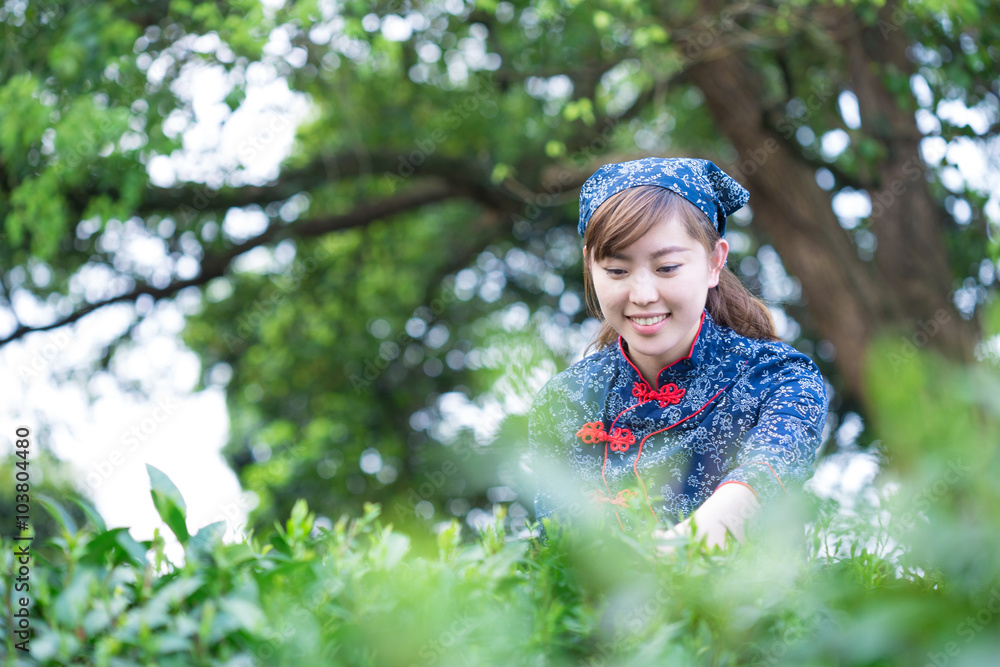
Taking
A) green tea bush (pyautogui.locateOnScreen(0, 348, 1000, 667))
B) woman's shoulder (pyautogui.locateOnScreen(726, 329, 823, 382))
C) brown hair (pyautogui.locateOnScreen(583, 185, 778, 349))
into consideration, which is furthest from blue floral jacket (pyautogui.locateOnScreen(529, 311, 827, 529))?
green tea bush (pyautogui.locateOnScreen(0, 348, 1000, 667))

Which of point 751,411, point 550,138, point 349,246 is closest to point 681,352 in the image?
point 751,411

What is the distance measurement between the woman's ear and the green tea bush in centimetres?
107

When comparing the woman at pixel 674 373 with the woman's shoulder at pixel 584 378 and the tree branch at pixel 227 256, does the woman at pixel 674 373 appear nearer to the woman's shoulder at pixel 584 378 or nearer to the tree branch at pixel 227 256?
the woman's shoulder at pixel 584 378

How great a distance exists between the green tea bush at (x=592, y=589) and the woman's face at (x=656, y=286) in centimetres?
87

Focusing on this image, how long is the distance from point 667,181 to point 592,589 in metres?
1.23

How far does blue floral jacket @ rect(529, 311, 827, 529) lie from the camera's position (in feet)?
6.40

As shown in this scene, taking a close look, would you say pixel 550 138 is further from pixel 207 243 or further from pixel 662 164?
pixel 662 164


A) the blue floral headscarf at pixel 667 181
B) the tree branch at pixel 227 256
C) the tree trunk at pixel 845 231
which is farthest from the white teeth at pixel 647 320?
the tree branch at pixel 227 256

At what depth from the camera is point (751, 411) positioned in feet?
6.86

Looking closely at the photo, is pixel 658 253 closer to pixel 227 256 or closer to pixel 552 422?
pixel 552 422

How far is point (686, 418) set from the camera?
216 cm

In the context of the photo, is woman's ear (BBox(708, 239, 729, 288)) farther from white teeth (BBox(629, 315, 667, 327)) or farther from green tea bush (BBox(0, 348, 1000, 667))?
green tea bush (BBox(0, 348, 1000, 667))

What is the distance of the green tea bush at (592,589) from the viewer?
693 millimetres

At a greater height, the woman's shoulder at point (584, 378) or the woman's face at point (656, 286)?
the woman's face at point (656, 286)
